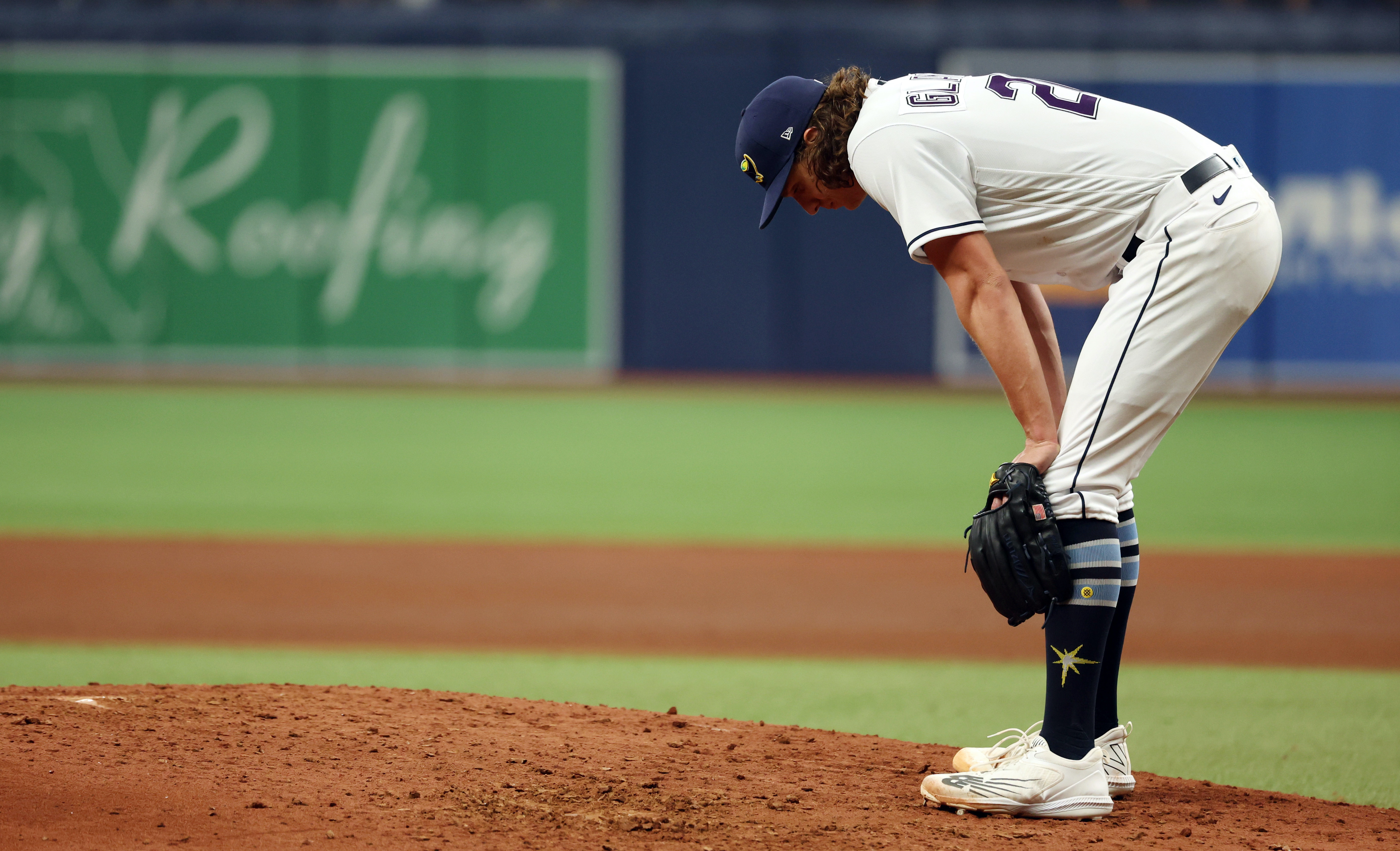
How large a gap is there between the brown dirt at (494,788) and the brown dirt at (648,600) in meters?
1.82

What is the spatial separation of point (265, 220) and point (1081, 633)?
17475 mm

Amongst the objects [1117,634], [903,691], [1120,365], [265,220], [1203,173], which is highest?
[265,220]

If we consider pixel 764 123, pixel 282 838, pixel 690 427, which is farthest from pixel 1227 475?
pixel 282 838

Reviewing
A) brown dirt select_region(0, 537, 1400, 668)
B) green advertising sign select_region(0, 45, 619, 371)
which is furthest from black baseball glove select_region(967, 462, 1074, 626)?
green advertising sign select_region(0, 45, 619, 371)

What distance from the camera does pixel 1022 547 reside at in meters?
3.07

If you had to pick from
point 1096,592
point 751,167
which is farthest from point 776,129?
Answer: point 1096,592

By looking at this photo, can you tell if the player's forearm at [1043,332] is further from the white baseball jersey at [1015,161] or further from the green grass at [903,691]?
the green grass at [903,691]

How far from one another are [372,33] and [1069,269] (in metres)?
17.3

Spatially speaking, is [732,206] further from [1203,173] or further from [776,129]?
[1203,173]

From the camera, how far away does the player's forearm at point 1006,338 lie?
3021 mm

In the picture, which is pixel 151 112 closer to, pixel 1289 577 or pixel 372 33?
pixel 372 33

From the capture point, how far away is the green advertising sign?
1886cm

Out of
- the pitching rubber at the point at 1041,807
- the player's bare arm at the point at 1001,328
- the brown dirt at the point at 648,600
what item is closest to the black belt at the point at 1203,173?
the player's bare arm at the point at 1001,328

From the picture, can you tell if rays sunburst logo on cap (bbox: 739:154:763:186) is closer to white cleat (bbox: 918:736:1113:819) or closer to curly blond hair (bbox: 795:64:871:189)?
curly blond hair (bbox: 795:64:871:189)
